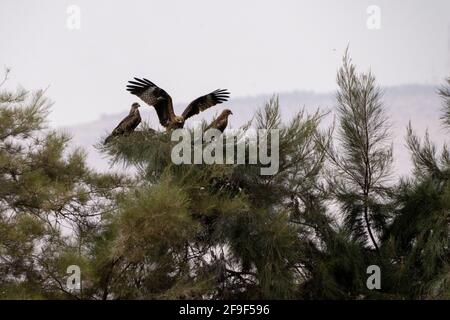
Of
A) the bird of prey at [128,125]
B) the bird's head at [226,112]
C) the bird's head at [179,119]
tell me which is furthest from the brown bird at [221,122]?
the bird of prey at [128,125]

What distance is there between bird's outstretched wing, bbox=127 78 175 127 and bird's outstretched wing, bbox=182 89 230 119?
0.20 meters

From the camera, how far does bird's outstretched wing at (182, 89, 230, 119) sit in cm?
733

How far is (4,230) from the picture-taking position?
21.8 ft

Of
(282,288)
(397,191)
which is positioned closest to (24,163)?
(282,288)

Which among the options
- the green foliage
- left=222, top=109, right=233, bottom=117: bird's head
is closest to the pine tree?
the green foliage

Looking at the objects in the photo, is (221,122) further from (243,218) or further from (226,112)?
(243,218)

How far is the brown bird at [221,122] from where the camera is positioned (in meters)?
6.64

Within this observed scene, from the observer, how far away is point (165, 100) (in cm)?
720

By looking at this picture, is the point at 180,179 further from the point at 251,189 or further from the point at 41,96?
the point at 41,96

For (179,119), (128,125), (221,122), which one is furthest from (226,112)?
(128,125)

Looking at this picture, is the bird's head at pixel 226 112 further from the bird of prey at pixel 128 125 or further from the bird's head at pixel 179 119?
the bird of prey at pixel 128 125

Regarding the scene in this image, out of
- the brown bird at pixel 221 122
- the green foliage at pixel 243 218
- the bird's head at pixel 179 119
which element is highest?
the bird's head at pixel 179 119

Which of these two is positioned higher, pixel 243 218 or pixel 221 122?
pixel 221 122

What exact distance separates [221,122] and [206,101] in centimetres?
78
